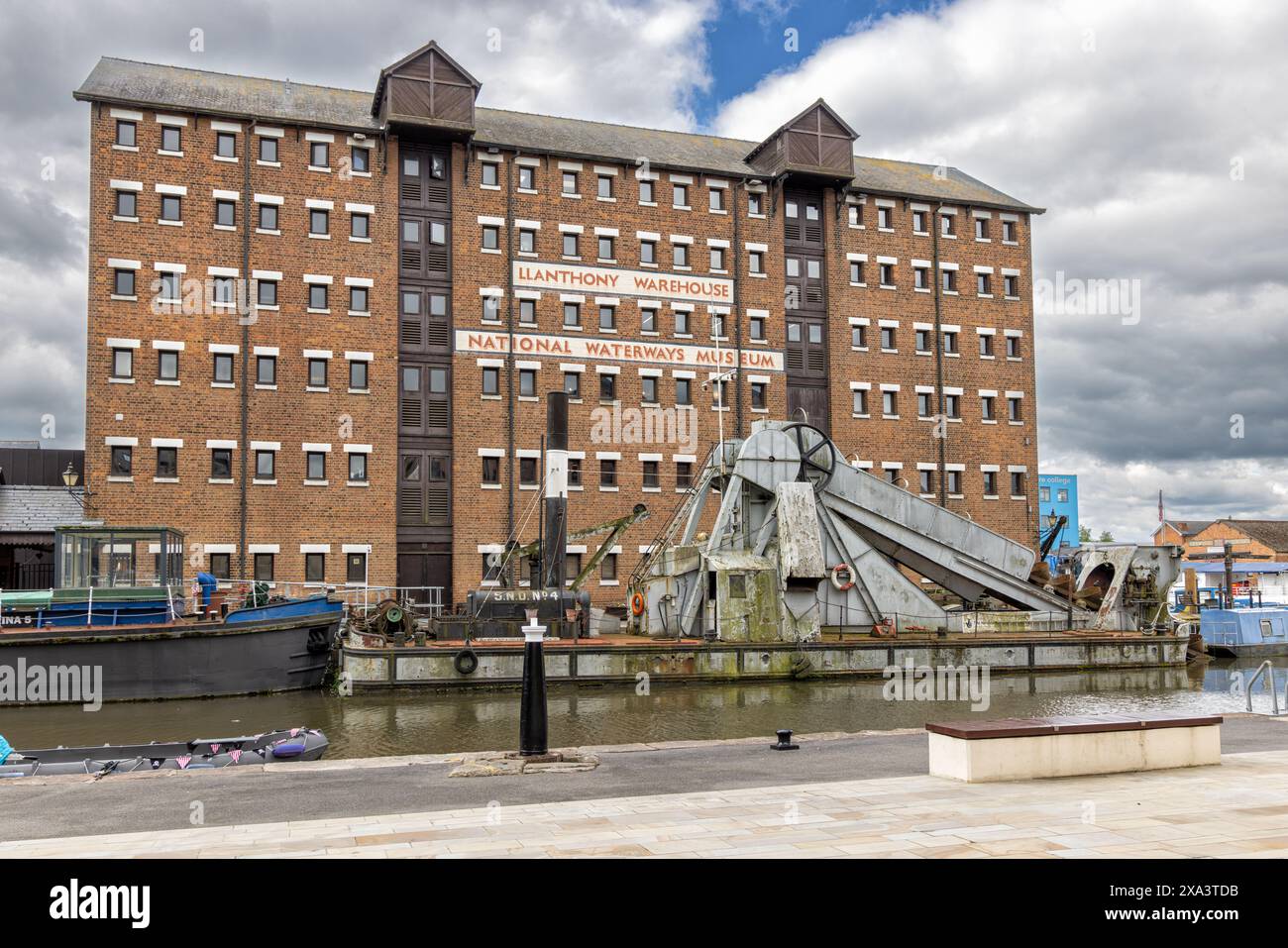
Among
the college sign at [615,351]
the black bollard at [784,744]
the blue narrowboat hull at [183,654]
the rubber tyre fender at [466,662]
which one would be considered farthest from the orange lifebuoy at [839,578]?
the black bollard at [784,744]

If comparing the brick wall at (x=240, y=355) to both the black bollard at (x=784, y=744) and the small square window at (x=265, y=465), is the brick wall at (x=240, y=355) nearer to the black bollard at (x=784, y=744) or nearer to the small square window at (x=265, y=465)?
the small square window at (x=265, y=465)

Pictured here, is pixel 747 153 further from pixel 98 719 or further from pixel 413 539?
pixel 98 719

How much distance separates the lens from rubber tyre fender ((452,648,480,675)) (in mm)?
26750

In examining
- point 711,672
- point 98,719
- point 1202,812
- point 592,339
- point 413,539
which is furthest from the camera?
point 592,339

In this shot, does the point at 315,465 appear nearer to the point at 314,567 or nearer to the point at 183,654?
the point at 314,567

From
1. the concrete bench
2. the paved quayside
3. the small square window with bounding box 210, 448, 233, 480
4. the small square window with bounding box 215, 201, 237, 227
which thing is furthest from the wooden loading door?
the concrete bench

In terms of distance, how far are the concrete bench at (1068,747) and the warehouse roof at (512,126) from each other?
3588 centimetres

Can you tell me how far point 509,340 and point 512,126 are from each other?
371 inches

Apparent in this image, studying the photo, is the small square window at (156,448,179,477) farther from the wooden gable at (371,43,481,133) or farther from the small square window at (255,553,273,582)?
the wooden gable at (371,43,481,133)

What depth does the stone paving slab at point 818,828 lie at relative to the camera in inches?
280

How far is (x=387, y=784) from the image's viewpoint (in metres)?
10.5

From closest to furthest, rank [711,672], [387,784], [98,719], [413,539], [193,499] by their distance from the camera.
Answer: [387,784] → [98,719] → [711,672] → [193,499] → [413,539]

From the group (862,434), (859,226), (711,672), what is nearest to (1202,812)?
(711,672)

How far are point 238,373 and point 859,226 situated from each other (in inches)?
1041
